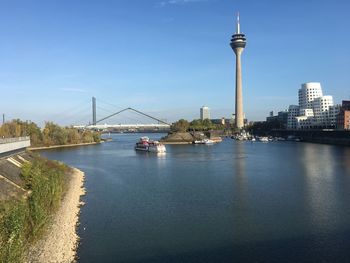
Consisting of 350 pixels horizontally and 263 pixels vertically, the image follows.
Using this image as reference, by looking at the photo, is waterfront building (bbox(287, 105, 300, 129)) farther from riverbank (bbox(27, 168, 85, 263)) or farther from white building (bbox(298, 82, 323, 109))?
riverbank (bbox(27, 168, 85, 263))

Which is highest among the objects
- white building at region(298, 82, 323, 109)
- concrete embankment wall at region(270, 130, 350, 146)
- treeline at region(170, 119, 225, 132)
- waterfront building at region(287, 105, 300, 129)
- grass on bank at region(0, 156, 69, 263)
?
white building at region(298, 82, 323, 109)

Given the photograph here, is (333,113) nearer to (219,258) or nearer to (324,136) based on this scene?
(324,136)

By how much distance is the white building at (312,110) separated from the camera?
68637 millimetres

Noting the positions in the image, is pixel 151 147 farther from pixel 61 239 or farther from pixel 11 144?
pixel 61 239

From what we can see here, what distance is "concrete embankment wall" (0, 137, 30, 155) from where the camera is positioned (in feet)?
51.3

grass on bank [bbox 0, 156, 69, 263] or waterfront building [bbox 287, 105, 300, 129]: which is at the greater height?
waterfront building [bbox 287, 105, 300, 129]

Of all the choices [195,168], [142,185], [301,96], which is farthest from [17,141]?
[301,96]

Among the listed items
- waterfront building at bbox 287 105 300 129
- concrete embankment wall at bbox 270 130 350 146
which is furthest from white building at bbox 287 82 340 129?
concrete embankment wall at bbox 270 130 350 146

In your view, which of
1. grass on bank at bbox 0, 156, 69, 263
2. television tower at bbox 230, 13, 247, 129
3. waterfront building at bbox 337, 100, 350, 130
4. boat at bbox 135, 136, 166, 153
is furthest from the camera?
television tower at bbox 230, 13, 247, 129

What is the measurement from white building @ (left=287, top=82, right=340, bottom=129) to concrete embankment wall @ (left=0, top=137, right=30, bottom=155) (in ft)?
180

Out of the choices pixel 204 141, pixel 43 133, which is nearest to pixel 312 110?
pixel 204 141

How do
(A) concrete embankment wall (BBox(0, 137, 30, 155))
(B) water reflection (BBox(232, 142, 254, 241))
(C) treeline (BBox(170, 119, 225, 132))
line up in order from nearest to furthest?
1. (B) water reflection (BBox(232, 142, 254, 241))
2. (A) concrete embankment wall (BBox(0, 137, 30, 155))
3. (C) treeline (BBox(170, 119, 225, 132))

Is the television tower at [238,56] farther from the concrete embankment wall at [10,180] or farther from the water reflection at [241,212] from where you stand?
the concrete embankment wall at [10,180]

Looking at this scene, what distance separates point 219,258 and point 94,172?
14.9 m
